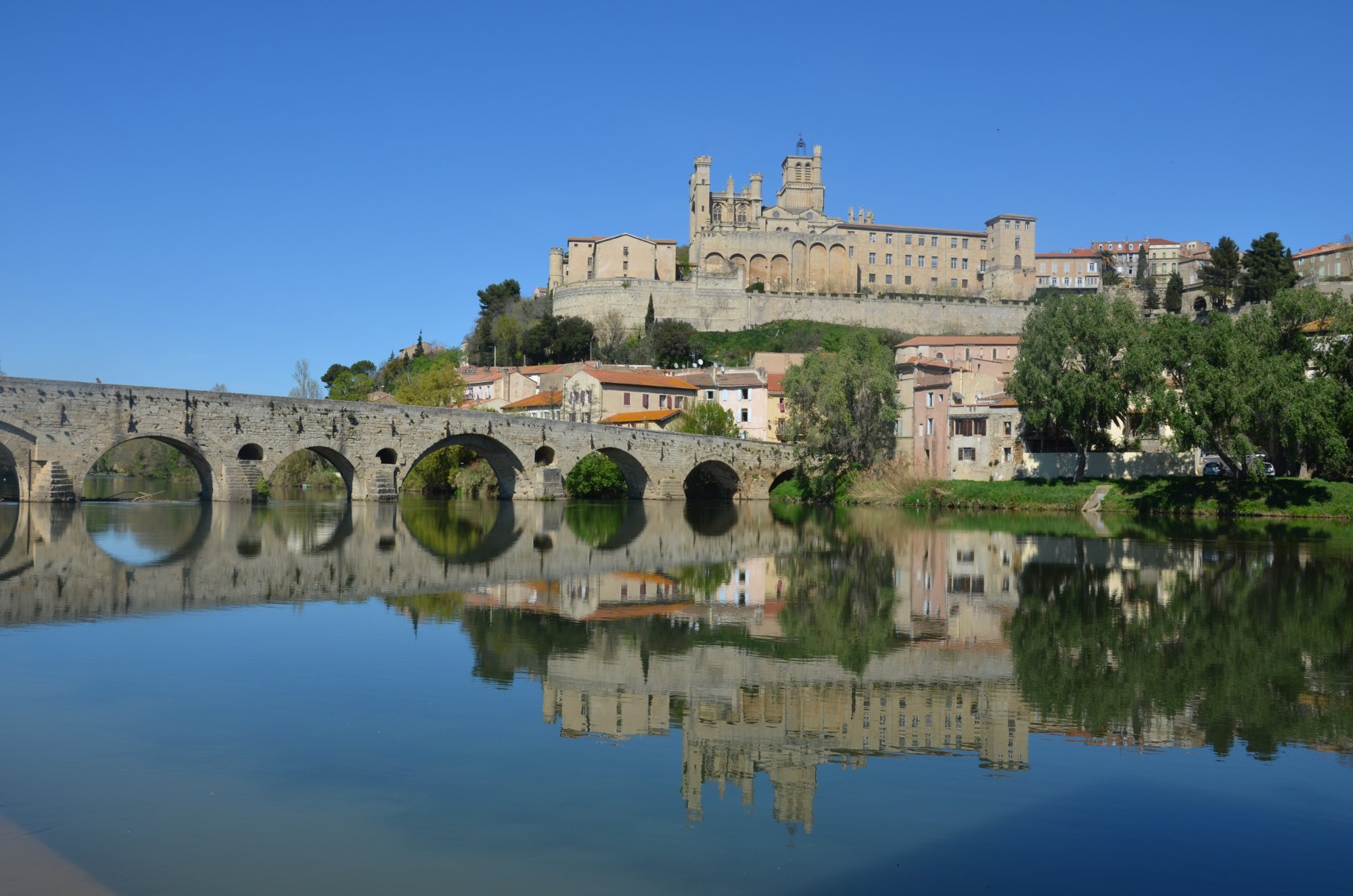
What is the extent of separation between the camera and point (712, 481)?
2435 inches

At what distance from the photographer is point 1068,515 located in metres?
45.4

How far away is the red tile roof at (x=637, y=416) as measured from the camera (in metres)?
63.6

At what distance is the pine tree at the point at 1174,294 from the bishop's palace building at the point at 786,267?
41.9ft

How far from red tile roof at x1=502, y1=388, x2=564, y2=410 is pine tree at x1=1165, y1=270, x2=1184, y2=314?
166 ft

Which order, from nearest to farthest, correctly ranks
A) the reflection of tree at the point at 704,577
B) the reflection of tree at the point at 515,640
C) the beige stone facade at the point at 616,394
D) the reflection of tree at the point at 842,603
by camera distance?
1. the reflection of tree at the point at 515,640
2. the reflection of tree at the point at 842,603
3. the reflection of tree at the point at 704,577
4. the beige stone facade at the point at 616,394

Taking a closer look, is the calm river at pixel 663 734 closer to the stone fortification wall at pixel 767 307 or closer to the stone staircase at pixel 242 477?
the stone staircase at pixel 242 477

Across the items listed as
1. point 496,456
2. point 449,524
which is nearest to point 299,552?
point 449,524

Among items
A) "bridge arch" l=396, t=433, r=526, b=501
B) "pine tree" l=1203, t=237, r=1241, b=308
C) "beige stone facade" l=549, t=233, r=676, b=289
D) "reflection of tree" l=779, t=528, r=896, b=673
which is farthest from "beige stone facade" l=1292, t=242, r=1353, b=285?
"reflection of tree" l=779, t=528, r=896, b=673

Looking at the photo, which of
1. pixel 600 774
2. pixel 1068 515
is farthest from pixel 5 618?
pixel 1068 515

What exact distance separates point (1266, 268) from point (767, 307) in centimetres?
3791

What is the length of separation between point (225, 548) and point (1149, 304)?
300ft

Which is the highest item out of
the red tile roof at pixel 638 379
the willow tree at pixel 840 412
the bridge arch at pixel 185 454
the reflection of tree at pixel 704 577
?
the red tile roof at pixel 638 379

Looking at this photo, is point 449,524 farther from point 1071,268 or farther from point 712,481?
point 1071,268

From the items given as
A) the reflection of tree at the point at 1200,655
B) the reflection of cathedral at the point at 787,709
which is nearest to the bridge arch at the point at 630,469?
the reflection of tree at the point at 1200,655
